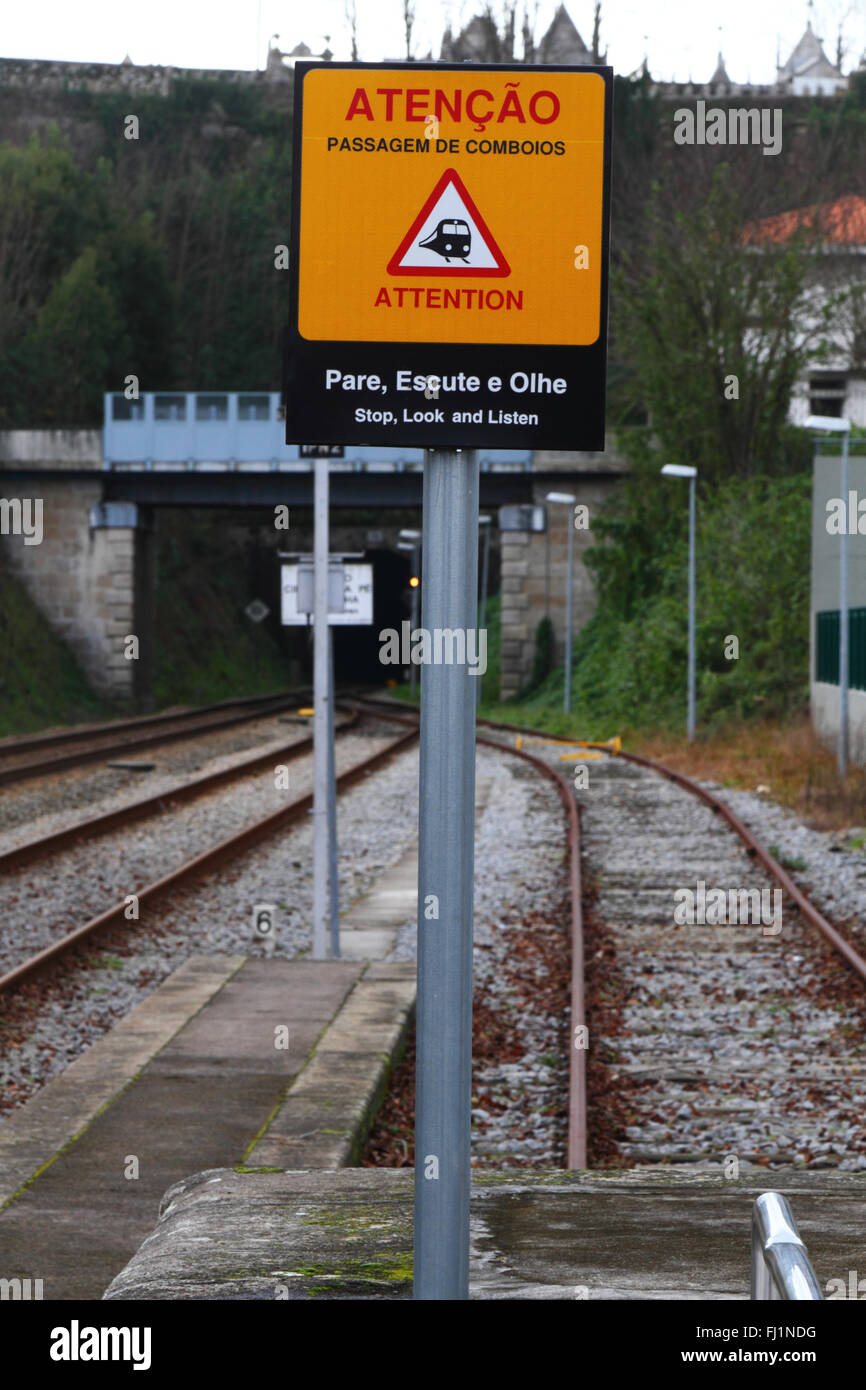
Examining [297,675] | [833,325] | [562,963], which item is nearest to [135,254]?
[297,675]

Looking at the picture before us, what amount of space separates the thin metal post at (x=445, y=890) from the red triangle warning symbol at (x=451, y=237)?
0.34 meters

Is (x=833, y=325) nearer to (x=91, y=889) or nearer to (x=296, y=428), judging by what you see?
(x=91, y=889)

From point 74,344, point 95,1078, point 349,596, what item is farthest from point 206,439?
point 95,1078

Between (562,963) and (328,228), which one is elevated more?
(328,228)

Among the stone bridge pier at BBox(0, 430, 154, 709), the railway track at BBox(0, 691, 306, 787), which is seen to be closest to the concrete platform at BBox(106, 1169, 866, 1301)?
the railway track at BBox(0, 691, 306, 787)

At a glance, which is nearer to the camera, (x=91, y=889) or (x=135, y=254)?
(x=91, y=889)

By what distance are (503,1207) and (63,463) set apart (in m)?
44.6

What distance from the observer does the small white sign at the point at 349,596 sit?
12055 millimetres

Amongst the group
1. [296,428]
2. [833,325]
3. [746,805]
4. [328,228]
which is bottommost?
[746,805]

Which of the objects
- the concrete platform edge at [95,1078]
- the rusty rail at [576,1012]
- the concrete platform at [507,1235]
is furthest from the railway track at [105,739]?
the concrete platform at [507,1235]

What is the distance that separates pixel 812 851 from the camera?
18.8 meters

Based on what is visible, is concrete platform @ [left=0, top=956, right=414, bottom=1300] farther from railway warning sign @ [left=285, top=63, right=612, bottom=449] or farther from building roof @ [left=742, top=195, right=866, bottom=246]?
building roof @ [left=742, top=195, right=866, bottom=246]

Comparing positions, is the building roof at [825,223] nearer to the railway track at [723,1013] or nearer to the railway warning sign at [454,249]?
the railway track at [723,1013]

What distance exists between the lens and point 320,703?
463 inches
